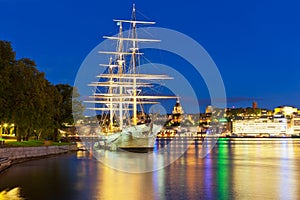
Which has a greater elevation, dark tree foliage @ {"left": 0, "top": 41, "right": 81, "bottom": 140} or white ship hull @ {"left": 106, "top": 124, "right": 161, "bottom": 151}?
dark tree foliage @ {"left": 0, "top": 41, "right": 81, "bottom": 140}

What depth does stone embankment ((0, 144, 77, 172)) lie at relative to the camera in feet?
135

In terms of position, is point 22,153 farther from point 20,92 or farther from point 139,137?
point 139,137

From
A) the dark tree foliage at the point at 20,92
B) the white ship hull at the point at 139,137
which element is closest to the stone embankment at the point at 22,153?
the dark tree foliage at the point at 20,92

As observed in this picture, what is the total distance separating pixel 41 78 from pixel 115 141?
1362 inches

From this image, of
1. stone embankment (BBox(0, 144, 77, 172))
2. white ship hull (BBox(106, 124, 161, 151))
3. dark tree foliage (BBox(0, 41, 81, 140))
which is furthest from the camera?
white ship hull (BBox(106, 124, 161, 151))

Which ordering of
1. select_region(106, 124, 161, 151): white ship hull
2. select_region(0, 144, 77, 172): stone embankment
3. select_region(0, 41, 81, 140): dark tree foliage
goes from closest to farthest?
select_region(0, 144, 77, 172): stone embankment
select_region(0, 41, 81, 140): dark tree foliage
select_region(106, 124, 161, 151): white ship hull

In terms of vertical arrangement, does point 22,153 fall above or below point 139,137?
below

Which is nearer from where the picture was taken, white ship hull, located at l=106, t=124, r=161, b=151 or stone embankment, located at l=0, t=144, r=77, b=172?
stone embankment, located at l=0, t=144, r=77, b=172

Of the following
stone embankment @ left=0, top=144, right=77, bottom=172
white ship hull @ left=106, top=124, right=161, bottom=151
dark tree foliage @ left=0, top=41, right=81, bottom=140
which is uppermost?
dark tree foliage @ left=0, top=41, right=81, bottom=140

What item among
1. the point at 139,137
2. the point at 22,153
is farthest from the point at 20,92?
the point at 139,137

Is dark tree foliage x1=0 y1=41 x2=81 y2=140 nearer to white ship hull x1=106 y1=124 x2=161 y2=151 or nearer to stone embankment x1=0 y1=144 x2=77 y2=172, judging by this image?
stone embankment x1=0 y1=144 x2=77 y2=172

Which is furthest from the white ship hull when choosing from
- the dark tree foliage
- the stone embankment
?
the dark tree foliage

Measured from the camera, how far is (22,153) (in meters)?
51.4

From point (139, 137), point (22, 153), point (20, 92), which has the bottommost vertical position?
point (22, 153)
